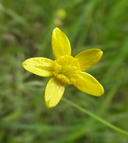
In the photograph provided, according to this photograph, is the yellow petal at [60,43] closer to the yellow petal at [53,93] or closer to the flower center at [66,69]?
the flower center at [66,69]

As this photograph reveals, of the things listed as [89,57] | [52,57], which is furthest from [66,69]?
[52,57]

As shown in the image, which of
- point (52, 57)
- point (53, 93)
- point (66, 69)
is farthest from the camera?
point (52, 57)

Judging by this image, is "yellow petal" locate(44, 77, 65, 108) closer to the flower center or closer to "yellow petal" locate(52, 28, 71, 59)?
the flower center

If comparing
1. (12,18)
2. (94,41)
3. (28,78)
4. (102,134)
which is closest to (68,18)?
(94,41)

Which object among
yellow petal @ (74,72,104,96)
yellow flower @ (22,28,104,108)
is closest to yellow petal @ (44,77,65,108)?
yellow flower @ (22,28,104,108)

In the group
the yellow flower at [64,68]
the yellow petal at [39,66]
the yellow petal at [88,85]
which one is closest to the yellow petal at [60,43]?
the yellow flower at [64,68]

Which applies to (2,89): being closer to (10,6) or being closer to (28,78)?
(28,78)

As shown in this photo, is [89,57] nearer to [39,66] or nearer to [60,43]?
[60,43]
